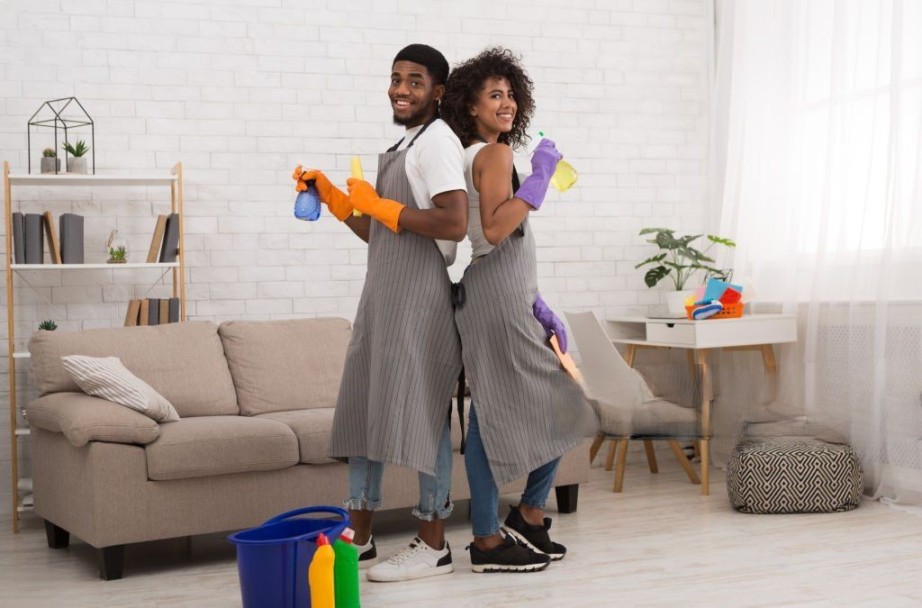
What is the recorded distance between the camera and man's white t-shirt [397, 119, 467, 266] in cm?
285

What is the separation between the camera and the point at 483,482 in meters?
3.04

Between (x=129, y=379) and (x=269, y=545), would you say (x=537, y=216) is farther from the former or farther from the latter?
(x=269, y=545)

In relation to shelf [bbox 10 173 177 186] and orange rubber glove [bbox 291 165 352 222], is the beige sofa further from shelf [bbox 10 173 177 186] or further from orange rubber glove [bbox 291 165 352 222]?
orange rubber glove [bbox 291 165 352 222]

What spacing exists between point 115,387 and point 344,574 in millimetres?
1178

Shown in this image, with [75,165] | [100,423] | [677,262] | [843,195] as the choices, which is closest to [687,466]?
[677,262]

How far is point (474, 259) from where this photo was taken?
300 centimetres

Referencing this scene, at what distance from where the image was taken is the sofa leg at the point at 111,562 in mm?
3213

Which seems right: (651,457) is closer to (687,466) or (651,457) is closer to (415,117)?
(687,466)

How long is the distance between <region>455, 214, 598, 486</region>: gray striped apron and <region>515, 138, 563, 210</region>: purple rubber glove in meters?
0.14

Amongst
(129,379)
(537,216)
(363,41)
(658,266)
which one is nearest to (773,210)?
(658,266)

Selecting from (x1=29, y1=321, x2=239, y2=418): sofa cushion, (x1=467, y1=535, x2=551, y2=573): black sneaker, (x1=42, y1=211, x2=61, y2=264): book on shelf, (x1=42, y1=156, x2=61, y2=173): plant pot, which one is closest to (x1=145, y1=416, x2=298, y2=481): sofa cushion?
(x1=29, y1=321, x2=239, y2=418): sofa cushion

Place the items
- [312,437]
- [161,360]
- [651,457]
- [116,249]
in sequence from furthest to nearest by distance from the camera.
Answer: [651,457], [116,249], [161,360], [312,437]

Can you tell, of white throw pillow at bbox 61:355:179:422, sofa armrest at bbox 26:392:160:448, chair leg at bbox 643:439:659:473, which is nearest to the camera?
sofa armrest at bbox 26:392:160:448

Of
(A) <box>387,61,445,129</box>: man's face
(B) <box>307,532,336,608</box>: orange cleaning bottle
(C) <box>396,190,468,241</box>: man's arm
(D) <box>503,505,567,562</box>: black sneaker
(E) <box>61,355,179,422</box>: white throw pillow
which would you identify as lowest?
(D) <box>503,505,567,562</box>: black sneaker
